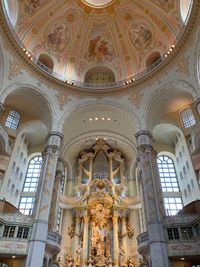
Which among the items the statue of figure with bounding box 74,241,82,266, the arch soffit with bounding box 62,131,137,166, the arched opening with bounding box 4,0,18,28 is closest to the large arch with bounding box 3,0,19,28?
the arched opening with bounding box 4,0,18,28

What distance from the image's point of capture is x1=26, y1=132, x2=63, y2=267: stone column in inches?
554

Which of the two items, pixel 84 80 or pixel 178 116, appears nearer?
pixel 178 116

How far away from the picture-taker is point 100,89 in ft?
75.1

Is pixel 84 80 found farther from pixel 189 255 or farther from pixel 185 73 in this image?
pixel 189 255

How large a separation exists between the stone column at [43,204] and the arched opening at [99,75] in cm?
955

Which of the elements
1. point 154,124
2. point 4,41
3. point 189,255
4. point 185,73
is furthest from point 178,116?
point 4,41

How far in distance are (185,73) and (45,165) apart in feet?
44.6

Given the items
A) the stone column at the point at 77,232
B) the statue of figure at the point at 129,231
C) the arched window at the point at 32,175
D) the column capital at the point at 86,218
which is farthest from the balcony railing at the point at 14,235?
the statue of figure at the point at 129,231

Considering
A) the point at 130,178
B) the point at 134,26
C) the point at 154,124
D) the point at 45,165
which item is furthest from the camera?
the point at 130,178

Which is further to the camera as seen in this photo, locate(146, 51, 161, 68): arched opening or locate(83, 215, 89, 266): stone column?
locate(146, 51, 161, 68): arched opening

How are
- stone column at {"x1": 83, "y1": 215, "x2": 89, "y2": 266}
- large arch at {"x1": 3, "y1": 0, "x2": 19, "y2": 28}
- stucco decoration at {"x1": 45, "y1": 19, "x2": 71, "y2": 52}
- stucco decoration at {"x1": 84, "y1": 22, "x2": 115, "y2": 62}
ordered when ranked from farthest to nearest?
1. stucco decoration at {"x1": 84, "y1": 22, "x2": 115, "y2": 62}
2. stucco decoration at {"x1": 45, "y1": 19, "x2": 71, "y2": 52}
3. large arch at {"x1": 3, "y1": 0, "x2": 19, "y2": 28}
4. stone column at {"x1": 83, "y1": 215, "x2": 89, "y2": 266}

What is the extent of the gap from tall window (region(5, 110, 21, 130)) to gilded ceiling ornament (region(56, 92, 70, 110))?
4.98m

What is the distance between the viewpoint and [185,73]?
63.0 feet

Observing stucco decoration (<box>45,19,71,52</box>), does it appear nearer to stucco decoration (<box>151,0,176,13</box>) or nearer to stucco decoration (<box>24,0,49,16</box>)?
stucco decoration (<box>24,0,49,16</box>)
